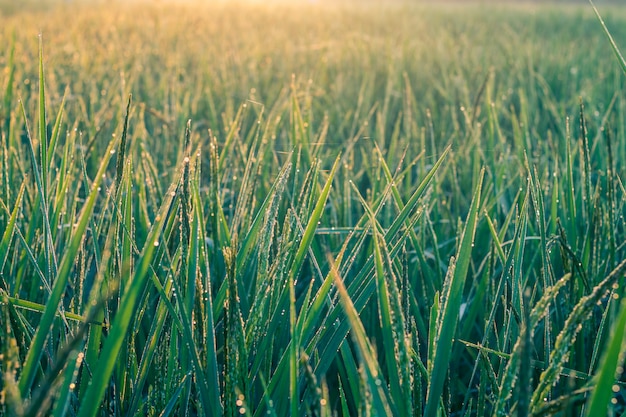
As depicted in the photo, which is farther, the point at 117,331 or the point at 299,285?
the point at 299,285

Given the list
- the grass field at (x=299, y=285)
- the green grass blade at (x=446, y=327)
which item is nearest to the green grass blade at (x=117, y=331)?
the grass field at (x=299, y=285)

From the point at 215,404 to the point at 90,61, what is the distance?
188 centimetres

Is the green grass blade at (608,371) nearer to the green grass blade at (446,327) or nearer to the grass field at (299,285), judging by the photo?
the grass field at (299,285)

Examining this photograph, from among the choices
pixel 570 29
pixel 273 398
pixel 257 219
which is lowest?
pixel 273 398

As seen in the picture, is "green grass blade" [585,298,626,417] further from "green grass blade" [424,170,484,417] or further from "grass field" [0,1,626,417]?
"green grass blade" [424,170,484,417]

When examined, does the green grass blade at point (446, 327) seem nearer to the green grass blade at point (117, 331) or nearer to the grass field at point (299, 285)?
the grass field at point (299, 285)

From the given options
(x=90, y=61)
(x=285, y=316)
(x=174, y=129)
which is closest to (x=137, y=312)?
(x=285, y=316)

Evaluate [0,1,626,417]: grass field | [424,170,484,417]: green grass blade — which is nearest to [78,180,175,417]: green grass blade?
[0,1,626,417]: grass field

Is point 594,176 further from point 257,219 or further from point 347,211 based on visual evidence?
point 257,219

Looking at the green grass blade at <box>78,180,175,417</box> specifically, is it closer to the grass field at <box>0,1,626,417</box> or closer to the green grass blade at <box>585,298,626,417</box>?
the grass field at <box>0,1,626,417</box>

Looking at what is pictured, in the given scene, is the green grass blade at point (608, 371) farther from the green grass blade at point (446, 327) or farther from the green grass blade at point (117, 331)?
the green grass blade at point (117, 331)

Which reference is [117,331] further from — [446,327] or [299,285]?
[299,285]

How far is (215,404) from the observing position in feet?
1.33

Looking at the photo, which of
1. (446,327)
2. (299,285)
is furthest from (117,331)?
(299,285)
